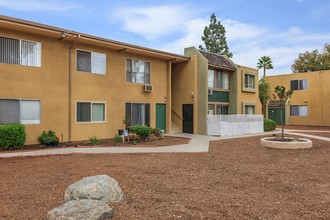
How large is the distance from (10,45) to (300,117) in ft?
114

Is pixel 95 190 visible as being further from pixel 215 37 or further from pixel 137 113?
pixel 215 37

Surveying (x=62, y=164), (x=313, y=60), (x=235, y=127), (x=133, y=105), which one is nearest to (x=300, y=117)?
(x=313, y=60)

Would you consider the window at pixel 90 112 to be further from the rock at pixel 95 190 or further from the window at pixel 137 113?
the rock at pixel 95 190

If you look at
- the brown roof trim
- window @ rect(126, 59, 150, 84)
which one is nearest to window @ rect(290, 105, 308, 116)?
the brown roof trim

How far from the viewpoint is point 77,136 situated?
1667 centimetres

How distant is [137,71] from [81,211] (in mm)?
15959

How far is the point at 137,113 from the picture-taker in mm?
20062

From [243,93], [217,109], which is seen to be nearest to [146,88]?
[217,109]

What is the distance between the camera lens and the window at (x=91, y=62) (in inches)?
672

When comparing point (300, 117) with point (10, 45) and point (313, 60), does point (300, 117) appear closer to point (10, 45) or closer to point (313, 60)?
point (313, 60)

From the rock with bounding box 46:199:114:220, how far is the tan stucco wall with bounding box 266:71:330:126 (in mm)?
36351

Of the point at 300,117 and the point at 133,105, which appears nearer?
the point at 133,105

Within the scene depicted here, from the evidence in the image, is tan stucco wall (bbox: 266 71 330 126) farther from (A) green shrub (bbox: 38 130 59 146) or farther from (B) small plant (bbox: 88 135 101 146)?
(A) green shrub (bbox: 38 130 59 146)

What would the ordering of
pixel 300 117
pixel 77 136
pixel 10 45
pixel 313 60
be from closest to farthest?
pixel 10 45 → pixel 77 136 → pixel 300 117 → pixel 313 60
